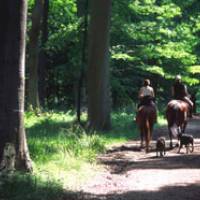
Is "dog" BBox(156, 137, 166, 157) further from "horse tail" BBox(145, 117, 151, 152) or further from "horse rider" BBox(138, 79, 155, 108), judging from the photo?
"horse rider" BBox(138, 79, 155, 108)

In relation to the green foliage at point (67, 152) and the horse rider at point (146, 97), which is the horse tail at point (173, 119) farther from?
the green foliage at point (67, 152)

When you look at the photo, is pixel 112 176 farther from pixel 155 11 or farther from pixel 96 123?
pixel 155 11

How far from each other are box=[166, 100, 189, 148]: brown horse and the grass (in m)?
2.14

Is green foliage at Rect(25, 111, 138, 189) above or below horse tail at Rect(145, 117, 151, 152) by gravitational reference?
below

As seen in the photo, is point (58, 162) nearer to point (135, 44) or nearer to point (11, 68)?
point (11, 68)

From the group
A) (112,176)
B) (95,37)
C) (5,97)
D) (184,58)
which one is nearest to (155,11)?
(184,58)

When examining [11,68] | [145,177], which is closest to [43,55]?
[145,177]

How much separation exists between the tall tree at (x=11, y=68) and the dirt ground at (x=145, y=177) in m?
1.77

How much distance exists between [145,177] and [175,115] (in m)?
6.82

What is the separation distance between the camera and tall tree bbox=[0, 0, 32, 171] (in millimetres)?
12891

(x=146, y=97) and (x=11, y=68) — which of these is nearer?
(x=11, y=68)

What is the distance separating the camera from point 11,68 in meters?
12.9

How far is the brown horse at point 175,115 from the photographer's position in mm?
21172

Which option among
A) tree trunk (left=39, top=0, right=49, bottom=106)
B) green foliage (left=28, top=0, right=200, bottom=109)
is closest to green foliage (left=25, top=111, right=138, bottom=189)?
green foliage (left=28, top=0, right=200, bottom=109)
